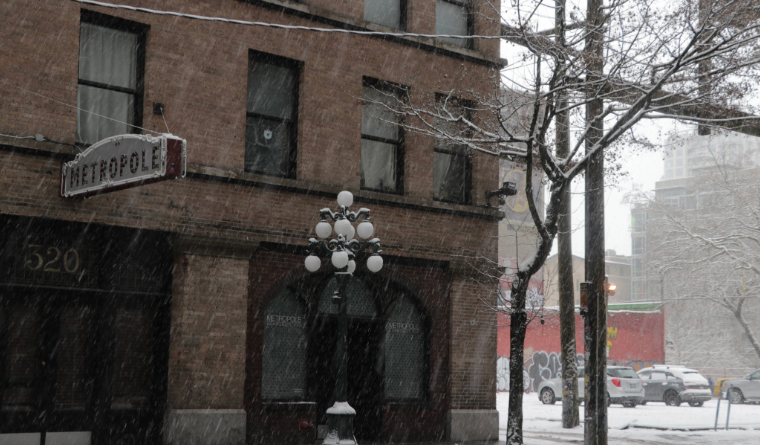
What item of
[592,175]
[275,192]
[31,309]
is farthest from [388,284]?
[31,309]

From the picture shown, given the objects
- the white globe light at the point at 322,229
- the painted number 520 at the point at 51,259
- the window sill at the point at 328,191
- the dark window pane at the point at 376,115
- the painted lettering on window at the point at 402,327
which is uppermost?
the dark window pane at the point at 376,115

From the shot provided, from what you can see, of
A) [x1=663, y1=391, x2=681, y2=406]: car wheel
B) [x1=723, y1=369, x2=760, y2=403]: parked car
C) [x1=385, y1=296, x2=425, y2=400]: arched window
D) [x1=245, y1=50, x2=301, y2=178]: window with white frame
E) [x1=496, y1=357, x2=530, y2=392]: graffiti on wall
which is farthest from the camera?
[x1=496, y1=357, x2=530, y2=392]: graffiti on wall

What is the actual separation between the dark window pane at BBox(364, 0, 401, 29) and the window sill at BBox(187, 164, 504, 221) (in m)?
3.68

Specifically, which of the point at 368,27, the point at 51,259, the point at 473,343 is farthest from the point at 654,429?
the point at 51,259

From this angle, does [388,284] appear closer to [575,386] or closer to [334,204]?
[334,204]

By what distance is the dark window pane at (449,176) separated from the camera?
1759 cm

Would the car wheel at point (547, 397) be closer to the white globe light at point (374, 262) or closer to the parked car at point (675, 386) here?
the parked car at point (675, 386)

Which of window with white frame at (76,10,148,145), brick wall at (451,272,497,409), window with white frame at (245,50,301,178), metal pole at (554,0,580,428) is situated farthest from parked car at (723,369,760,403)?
window with white frame at (76,10,148,145)

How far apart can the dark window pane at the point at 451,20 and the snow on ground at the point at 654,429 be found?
8.91m

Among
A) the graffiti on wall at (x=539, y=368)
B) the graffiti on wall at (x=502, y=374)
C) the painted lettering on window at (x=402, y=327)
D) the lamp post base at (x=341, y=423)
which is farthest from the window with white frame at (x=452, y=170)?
the graffiti on wall at (x=539, y=368)

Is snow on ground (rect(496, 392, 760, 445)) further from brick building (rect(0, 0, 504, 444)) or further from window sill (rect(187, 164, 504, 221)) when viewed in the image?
window sill (rect(187, 164, 504, 221))

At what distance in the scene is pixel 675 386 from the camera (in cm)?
3350

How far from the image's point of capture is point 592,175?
14.6 metres

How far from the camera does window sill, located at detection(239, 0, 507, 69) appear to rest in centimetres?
1515
